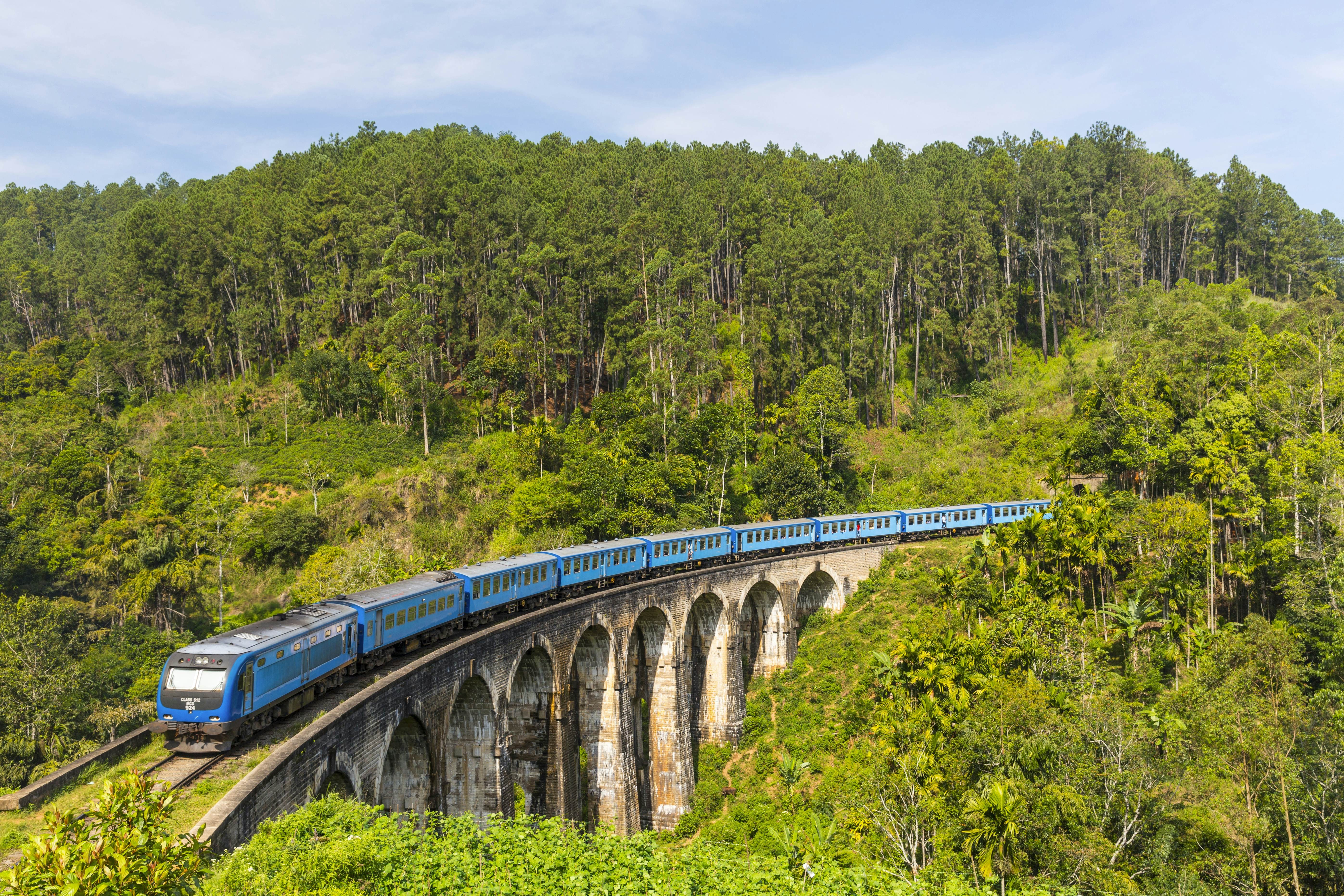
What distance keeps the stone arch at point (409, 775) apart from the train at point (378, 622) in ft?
8.09

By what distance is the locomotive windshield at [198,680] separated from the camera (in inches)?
664

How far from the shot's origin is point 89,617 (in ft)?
155

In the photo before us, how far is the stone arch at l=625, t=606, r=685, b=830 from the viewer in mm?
39000

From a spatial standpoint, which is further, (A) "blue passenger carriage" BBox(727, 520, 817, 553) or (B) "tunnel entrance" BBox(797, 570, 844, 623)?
(B) "tunnel entrance" BBox(797, 570, 844, 623)

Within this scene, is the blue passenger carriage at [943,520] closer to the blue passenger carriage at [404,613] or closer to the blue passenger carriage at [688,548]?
the blue passenger carriage at [688,548]

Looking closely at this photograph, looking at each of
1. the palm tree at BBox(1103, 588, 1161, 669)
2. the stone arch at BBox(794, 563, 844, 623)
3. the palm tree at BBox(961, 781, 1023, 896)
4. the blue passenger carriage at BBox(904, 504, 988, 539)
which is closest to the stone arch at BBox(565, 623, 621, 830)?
the palm tree at BBox(961, 781, 1023, 896)

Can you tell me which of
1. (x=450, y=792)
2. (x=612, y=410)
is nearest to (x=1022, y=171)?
(x=612, y=410)

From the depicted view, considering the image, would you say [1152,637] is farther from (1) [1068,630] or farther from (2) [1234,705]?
(2) [1234,705]

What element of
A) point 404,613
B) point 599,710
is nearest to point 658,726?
point 599,710

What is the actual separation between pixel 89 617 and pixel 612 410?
35.1 metres

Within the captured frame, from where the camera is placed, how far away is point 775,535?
48.1 m

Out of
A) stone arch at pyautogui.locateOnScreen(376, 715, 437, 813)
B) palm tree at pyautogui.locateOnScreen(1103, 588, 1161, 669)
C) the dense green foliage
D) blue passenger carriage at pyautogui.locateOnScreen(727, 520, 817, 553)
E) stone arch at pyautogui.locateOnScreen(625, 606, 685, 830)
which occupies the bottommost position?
stone arch at pyautogui.locateOnScreen(625, 606, 685, 830)

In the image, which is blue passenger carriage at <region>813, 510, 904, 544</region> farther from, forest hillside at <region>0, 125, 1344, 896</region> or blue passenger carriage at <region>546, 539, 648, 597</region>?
blue passenger carriage at <region>546, 539, 648, 597</region>

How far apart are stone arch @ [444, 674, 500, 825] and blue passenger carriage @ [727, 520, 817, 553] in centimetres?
2200
